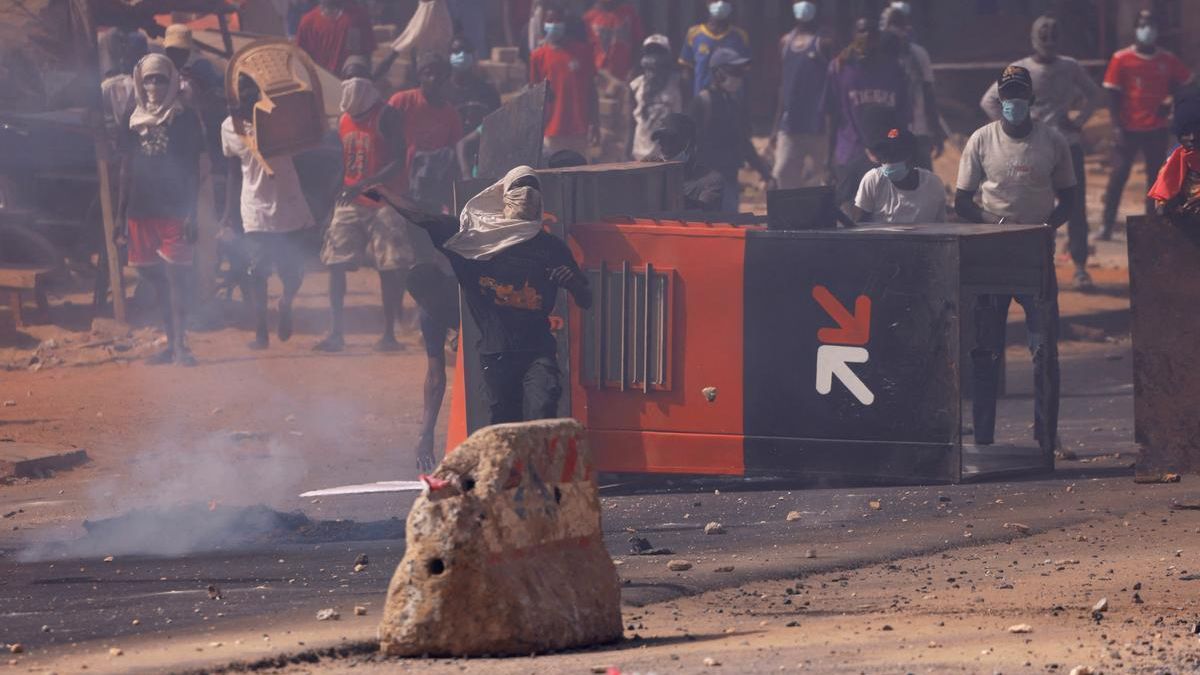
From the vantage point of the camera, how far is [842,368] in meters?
10.0

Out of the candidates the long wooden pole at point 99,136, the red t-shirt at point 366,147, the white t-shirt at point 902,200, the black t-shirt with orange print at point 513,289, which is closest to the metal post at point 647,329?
the black t-shirt with orange print at point 513,289

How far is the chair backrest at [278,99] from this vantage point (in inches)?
587

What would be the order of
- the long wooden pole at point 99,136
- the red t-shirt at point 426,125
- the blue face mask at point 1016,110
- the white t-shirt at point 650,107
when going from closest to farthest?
the blue face mask at point 1016,110 < the red t-shirt at point 426,125 < the long wooden pole at point 99,136 < the white t-shirt at point 650,107

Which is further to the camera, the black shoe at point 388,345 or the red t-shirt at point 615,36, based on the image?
the red t-shirt at point 615,36

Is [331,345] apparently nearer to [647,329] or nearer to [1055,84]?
[647,329]

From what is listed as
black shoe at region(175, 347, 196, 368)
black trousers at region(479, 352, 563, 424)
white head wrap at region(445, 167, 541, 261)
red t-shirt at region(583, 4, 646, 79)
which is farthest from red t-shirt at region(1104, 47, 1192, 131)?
black trousers at region(479, 352, 563, 424)

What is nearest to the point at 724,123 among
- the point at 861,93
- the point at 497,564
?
the point at 861,93

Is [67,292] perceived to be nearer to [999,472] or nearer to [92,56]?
[92,56]

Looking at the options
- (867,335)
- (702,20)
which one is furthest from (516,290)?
(702,20)

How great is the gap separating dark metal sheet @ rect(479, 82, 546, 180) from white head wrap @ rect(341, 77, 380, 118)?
13.2 ft

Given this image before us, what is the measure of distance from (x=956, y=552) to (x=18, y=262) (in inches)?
409

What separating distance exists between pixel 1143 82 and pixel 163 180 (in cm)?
917

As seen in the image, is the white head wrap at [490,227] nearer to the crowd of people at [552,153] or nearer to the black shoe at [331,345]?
the crowd of people at [552,153]

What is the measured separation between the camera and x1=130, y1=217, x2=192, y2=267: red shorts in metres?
14.6
